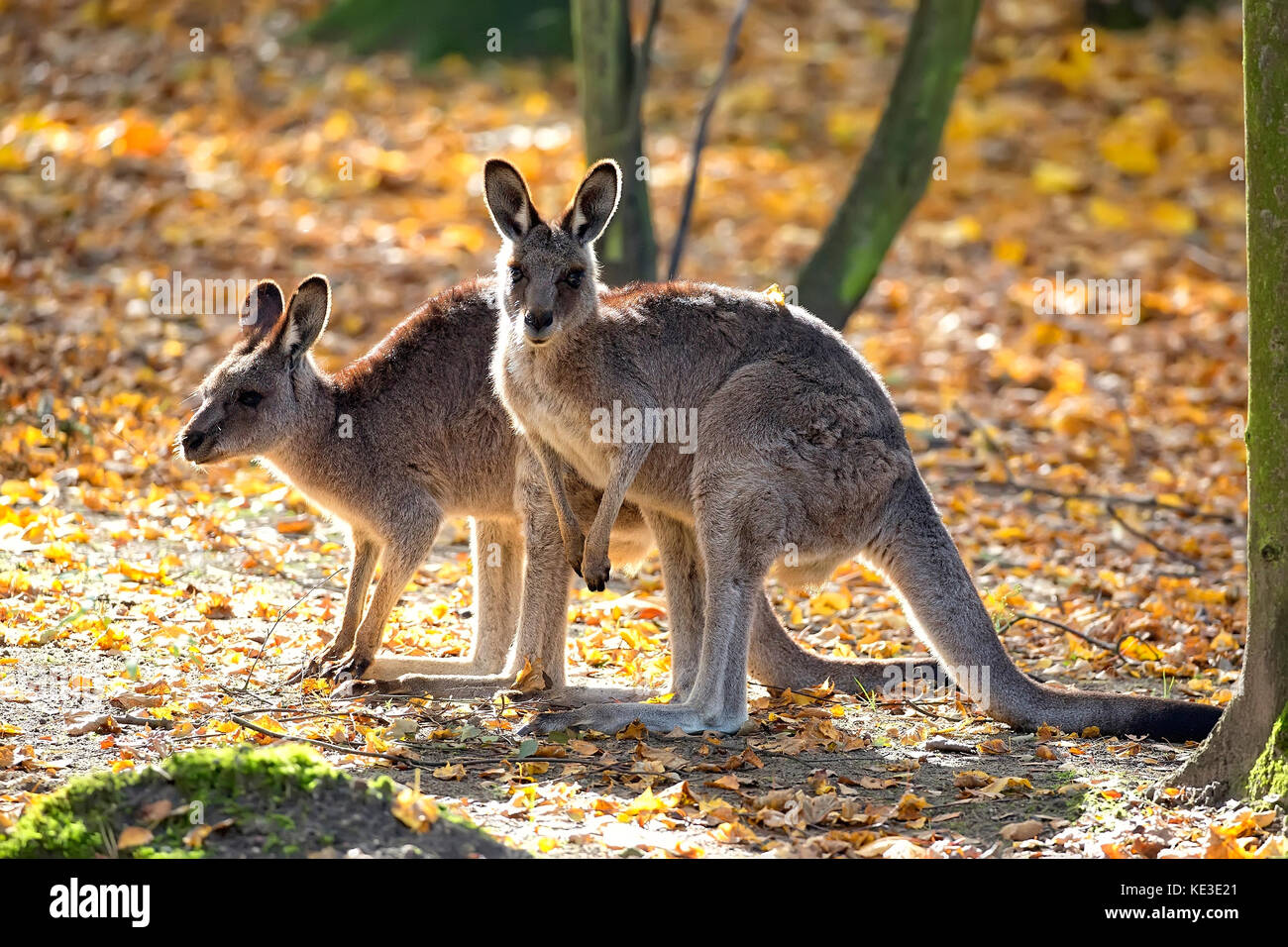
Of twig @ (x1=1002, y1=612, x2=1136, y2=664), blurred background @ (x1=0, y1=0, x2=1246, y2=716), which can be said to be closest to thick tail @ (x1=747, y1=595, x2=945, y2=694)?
twig @ (x1=1002, y1=612, x2=1136, y2=664)

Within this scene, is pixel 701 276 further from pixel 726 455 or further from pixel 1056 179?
pixel 726 455

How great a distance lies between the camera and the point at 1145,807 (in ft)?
14.1

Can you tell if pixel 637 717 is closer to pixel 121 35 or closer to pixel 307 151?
pixel 307 151

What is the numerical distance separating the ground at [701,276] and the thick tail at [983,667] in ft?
0.30

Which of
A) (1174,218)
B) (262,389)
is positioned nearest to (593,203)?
(262,389)

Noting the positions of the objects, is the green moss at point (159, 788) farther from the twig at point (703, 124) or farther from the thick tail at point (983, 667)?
the twig at point (703, 124)

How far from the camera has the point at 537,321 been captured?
498cm

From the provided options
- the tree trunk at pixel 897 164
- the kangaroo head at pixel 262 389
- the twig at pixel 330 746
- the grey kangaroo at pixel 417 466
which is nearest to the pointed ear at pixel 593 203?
the grey kangaroo at pixel 417 466

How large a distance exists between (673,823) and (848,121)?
34.1 ft

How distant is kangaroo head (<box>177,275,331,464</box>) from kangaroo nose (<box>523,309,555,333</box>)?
3.36ft

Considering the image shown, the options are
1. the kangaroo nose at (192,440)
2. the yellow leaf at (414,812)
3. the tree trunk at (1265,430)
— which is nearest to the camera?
the yellow leaf at (414,812)

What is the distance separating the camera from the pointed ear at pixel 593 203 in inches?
203

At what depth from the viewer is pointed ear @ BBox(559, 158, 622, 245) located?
5145 mm
